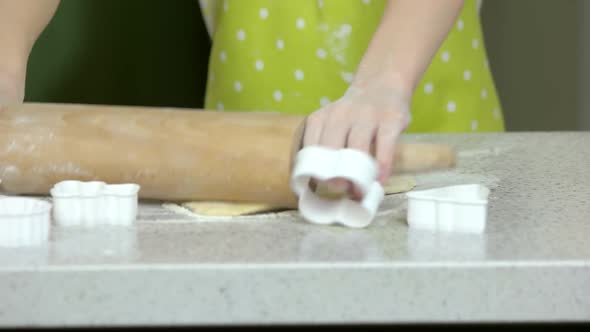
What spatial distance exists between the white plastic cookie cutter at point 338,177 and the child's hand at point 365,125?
3 cm

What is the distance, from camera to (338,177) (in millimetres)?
632

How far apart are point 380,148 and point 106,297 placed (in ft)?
0.94

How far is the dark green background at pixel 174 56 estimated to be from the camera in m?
1.53

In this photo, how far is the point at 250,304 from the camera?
1.64ft

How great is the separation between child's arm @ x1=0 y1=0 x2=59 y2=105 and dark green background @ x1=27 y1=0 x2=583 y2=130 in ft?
1.39

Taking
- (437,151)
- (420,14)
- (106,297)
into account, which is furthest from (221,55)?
(106,297)

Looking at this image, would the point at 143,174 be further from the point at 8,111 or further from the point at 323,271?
the point at 323,271

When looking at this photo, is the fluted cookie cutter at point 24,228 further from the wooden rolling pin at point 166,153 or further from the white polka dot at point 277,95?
the white polka dot at point 277,95

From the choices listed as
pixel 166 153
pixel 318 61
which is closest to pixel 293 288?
pixel 166 153

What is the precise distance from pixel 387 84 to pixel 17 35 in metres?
0.53

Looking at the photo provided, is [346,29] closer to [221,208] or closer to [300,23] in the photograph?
[300,23]

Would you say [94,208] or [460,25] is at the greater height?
[460,25]

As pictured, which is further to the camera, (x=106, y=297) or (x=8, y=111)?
(x=8, y=111)

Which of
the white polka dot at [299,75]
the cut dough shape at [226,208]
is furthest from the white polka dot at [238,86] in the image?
the cut dough shape at [226,208]
